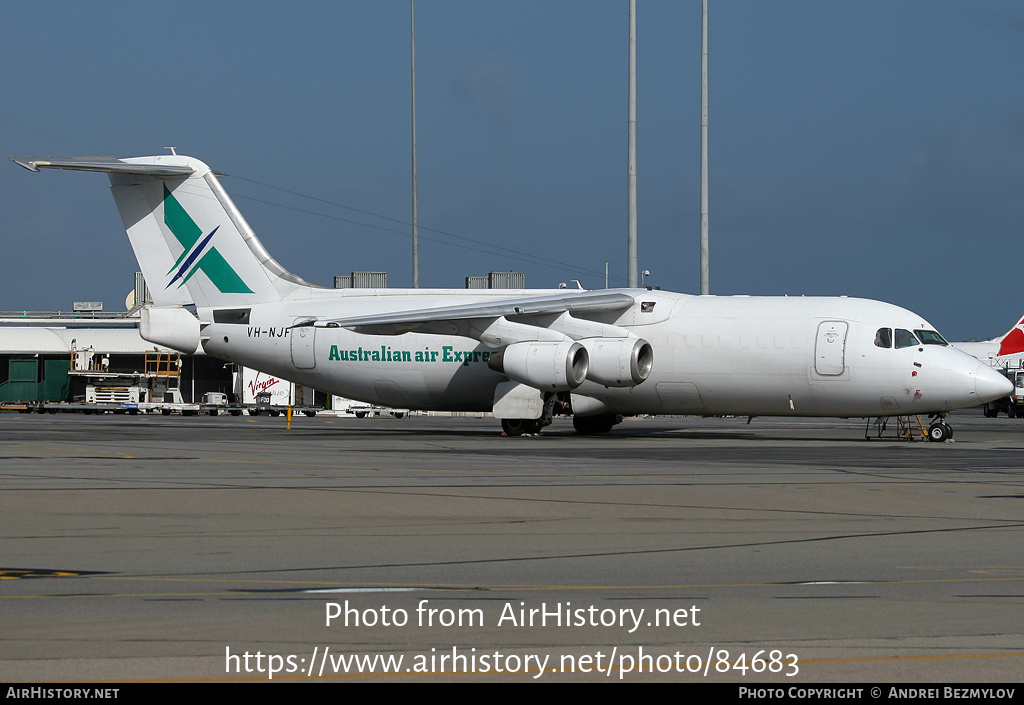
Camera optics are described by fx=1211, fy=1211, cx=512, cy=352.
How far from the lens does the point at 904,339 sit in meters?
27.7

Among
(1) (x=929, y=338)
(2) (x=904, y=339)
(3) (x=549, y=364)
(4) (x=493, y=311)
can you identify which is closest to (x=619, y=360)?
(3) (x=549, y=364)

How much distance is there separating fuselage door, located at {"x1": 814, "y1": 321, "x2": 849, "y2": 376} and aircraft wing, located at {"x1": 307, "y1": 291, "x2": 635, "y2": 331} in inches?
191

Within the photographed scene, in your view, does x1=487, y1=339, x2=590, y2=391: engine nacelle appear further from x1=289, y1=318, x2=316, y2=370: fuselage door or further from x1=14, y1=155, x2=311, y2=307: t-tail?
x1=14, y1=155, x2=311, y2=307: t-tail

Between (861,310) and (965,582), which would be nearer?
(965,582)

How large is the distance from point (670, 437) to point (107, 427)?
16.6m

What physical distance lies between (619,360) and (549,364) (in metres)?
1.67

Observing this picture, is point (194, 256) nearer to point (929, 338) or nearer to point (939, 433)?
point (929, 338)

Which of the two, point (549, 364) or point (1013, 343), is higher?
point (1013, 343)

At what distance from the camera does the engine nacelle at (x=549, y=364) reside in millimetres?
28516

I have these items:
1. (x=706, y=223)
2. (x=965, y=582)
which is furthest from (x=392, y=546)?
(x=706, y=223)

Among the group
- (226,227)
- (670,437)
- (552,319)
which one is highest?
(226,227)

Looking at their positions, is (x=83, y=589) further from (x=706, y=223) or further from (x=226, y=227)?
(x=706, y=223)

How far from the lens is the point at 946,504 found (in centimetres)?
1462

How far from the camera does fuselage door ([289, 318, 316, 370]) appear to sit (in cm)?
3291
